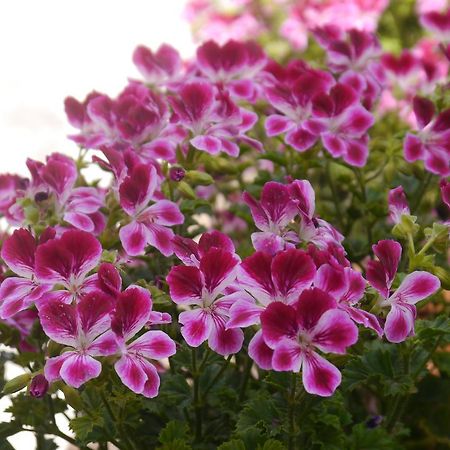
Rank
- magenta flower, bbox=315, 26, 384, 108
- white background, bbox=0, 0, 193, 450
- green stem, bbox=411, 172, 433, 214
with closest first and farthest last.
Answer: green stem, bbox=411, 172, 433, 214, magenta flower, bbox=315, 26, 384, 108, white background, bbox=0, 0, 193, 450

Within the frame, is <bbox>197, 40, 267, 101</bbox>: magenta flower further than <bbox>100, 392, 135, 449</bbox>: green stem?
Yes

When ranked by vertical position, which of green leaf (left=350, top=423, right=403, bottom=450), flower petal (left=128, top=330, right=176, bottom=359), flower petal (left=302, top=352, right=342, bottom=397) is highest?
flower petal (left=128, top=330, right=176, bottom=359)

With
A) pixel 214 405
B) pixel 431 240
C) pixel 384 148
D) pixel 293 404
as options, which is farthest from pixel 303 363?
pixel 384 148

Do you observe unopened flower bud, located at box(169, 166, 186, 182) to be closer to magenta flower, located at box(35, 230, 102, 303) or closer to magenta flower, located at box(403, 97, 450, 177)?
magenta flower, located at box(35, 230, 102, 303)

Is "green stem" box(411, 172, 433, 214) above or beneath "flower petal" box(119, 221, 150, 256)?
above

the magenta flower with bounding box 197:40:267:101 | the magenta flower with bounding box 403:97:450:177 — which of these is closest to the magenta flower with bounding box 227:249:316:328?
the magenta flower with bounding box 403:97:450:177

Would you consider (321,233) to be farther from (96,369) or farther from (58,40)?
(58,40)
